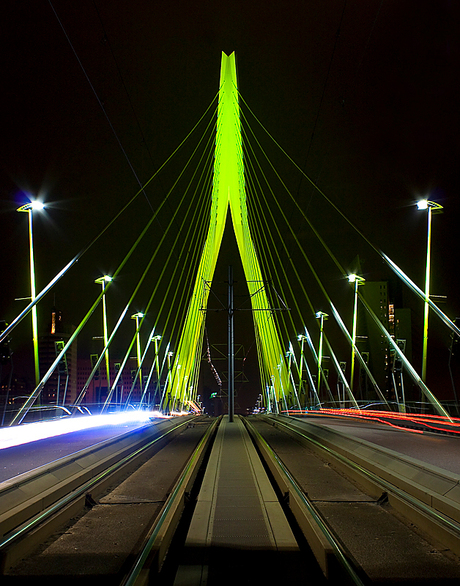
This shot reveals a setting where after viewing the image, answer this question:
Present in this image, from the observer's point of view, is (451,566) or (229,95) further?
(229,95)

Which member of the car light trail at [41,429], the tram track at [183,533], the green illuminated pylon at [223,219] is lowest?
the car light trail at [41,429]

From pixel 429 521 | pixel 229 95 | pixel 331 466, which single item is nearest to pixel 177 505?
pixel 429 521

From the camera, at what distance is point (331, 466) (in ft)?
26.7

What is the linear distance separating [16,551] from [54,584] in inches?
22.1

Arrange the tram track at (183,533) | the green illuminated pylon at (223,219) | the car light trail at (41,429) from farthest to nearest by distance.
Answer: the green illuminated pylon at (223,219)
the car light trail at (41,429)
the tram track at (183,533)

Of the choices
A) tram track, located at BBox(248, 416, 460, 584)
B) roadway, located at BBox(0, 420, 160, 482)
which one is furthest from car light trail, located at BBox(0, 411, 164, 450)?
tram track, located at BBox(248, 416, 460, 584)

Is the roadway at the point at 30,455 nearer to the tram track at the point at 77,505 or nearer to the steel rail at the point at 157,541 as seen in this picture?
the tram track at the point at 77,505

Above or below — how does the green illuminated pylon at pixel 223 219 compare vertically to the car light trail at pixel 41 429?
above

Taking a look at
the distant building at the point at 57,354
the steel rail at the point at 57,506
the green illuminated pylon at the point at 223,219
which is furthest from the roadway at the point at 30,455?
the green illuminated pylon at the point at 223,219

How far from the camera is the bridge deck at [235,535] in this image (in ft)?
12.1

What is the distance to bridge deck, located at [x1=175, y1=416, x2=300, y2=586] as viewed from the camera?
12.1 ft

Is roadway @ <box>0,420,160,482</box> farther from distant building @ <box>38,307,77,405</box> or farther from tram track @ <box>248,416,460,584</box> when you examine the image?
distant building @ <box>38,307,77,405</box>

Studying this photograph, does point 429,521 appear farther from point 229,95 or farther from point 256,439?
point 229,95

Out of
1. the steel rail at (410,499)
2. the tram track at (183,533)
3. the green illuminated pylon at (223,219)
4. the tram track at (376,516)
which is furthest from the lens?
the green illuminated pylon at (223,219)
